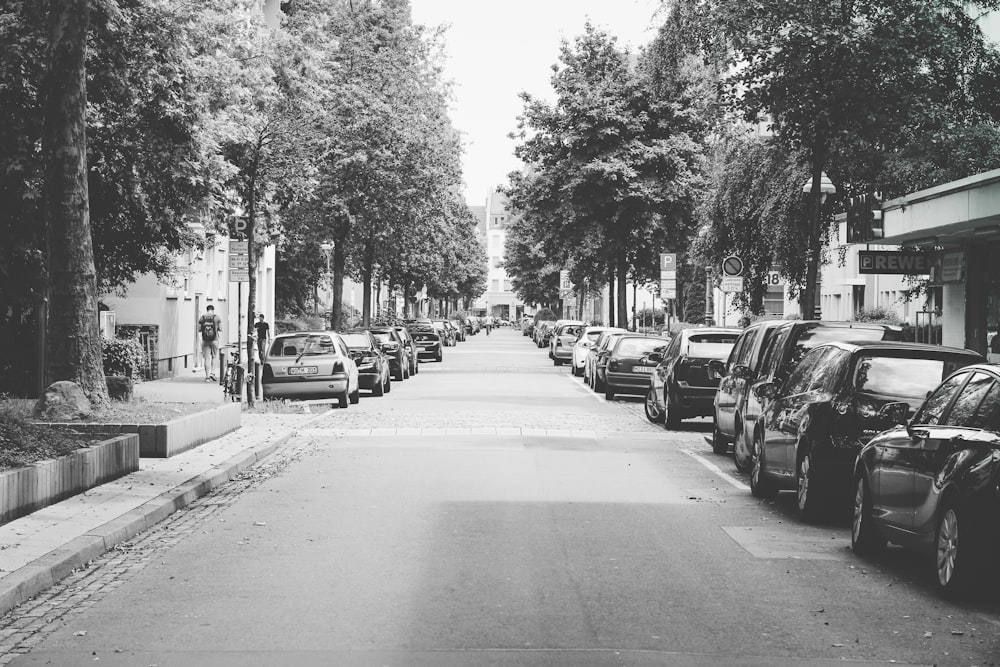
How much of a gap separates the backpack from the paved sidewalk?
58.1 feet

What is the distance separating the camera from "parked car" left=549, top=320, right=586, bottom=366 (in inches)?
1950

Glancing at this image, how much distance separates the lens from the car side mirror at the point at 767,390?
13762mm

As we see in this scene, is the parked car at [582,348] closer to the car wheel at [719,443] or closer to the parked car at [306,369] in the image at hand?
the parked car at [306,369]

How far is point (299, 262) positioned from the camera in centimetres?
6147

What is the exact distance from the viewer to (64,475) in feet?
37.2

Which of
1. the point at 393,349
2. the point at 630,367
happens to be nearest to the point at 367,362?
the point at 630,367

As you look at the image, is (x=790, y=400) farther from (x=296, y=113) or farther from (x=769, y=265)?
(x=769, y=265)

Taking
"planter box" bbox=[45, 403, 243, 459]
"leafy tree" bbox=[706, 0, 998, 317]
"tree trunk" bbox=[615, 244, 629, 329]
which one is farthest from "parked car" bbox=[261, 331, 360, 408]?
"tree trunk" bbox=[615, 244, 629, 329]

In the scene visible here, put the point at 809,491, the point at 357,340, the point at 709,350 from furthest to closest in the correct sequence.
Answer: the point at 357,340 → the point at 709,350 → the point at 809,491

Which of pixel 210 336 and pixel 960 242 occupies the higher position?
pixel 960 242

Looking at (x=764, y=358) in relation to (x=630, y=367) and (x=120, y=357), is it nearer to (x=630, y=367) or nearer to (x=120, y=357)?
(x=630, y=367)

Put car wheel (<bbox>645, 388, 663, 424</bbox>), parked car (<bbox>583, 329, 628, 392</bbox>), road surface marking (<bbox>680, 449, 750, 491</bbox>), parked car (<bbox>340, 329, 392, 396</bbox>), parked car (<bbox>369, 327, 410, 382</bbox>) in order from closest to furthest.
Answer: road surface marking (<bbox>680, 449, 750, 491</bbox>) → car wheel (<bbox>645, 388, 663, 424</bbox>) → parked car (<bbox>340, 329, 392, 396</bbox>) → parked car (<bbox>583, 329, 628, 392</bbox>) → parked car (<bbox>369, 327, 410, 382</bbox>)

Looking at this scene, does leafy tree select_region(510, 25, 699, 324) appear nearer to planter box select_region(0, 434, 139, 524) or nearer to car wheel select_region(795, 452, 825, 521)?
planter box select_region(0, 434, 139, 524)

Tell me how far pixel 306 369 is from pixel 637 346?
7711 millimetres
